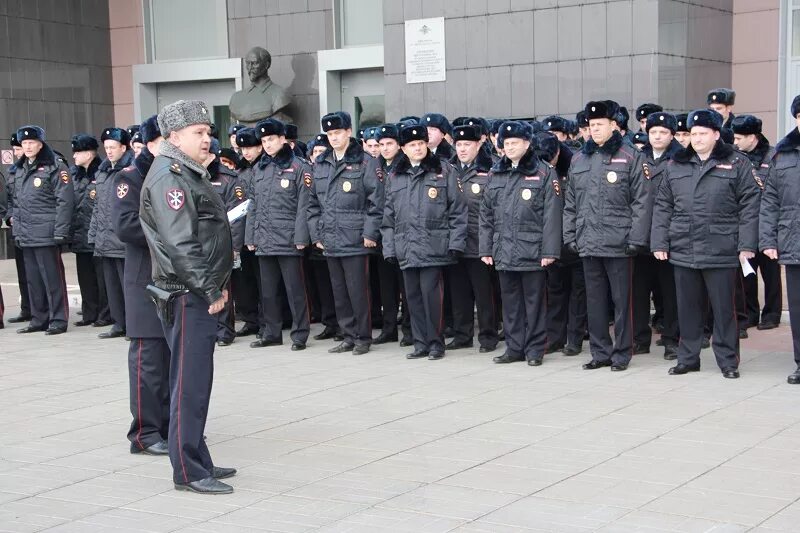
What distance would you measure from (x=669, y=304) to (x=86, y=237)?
618 cm

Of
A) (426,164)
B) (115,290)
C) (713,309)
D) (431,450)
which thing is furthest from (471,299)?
(431,450)

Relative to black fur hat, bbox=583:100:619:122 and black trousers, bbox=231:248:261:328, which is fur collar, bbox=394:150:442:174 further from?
black trousers, bbox=231:248:261:328

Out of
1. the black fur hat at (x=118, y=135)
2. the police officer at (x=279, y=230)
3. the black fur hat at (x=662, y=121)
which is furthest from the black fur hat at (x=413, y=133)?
the black fur hat at (x=118, y=135)

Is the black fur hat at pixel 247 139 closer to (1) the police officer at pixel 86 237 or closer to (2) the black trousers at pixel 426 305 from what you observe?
(1) the police officer at pixel 86 237

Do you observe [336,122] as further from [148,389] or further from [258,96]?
[258,96]

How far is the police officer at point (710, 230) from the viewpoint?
873cm

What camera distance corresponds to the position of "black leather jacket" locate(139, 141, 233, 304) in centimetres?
588

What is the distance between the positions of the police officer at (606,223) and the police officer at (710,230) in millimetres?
295

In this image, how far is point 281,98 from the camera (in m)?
18.4

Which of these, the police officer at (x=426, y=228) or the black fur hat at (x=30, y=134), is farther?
the black fur hat at (x=30, y=134)

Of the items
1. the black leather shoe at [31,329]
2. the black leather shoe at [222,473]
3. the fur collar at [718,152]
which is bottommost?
the black leather shoe at [31,329]

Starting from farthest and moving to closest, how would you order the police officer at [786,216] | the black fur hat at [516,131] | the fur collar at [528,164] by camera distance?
the fur collar at [528,164] → the black fur hat at [516,131] → the police officer at [786,216]

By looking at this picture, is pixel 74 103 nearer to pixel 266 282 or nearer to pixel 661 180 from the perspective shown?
pixel 266 282

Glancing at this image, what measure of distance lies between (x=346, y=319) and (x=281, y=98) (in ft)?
27.7
